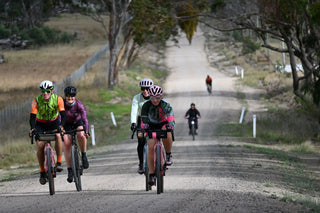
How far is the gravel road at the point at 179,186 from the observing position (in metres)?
8.78

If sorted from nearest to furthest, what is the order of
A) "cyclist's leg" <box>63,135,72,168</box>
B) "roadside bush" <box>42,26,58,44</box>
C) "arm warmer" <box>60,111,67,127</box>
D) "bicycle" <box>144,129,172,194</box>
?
"bicycle" <box>144,129,172,194</box> < "arm warmer" <box>60,111,67,127</box> < "cyclist's leg" <box>63,135,72,168</box> < "roadside bush" <box>42,26,58,44</box>

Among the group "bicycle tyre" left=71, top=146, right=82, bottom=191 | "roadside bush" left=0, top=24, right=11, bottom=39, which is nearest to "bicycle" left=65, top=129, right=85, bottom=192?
"bicycle tyre" left=71, top=146, right=82, bottom=191

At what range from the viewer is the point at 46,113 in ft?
33.3

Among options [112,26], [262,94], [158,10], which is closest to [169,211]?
[158,10]

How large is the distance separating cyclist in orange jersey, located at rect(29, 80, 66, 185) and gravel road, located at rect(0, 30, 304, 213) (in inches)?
37.4

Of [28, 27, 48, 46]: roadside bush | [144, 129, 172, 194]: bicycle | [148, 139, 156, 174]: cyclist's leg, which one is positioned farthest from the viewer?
[28, 27, 48, 46]: roadside bush

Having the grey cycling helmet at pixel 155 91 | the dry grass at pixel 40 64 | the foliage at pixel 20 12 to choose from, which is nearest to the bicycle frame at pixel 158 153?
the grey cycling helmet at pixel 155 91

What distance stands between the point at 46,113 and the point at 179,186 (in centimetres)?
299

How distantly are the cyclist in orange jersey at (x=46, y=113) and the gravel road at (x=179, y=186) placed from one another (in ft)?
3.12

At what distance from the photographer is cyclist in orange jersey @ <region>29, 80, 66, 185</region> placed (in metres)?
9.97

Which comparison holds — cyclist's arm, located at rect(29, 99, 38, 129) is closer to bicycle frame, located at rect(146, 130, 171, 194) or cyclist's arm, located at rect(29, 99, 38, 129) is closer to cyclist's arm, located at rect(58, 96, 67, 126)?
cyclist's arm, located at rect(58, 96, 67, 126)

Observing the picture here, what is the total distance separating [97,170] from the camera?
48.7ft

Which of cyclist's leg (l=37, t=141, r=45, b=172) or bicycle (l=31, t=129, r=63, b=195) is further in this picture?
cyclist's leg (l=37, t=141, r=45, b=172)

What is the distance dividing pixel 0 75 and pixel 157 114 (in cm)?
3909
